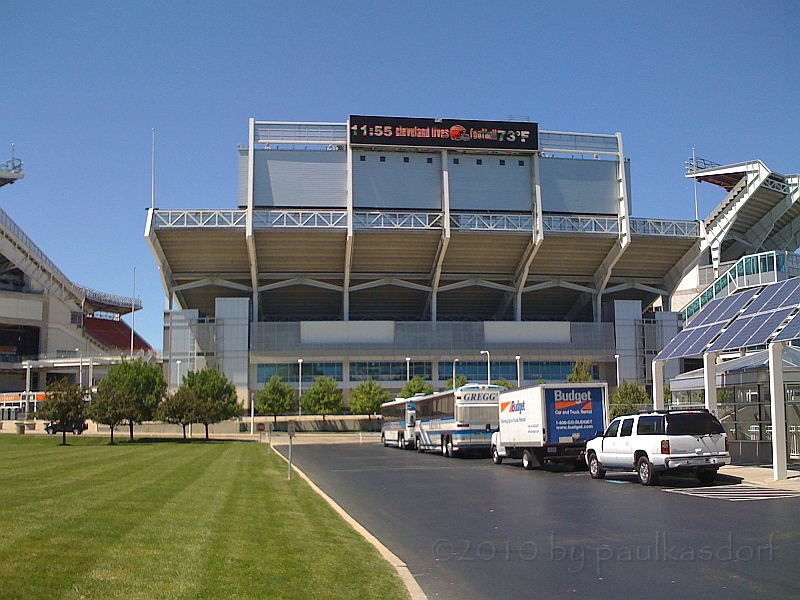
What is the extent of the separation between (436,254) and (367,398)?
52.7 ft

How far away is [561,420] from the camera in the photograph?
28.2m

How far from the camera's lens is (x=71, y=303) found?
108500mm

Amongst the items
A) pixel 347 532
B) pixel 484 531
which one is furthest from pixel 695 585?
pixel 347 532

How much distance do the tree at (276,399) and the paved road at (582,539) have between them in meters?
55.6

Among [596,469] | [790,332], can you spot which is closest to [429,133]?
[596,469]

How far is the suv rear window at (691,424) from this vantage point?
20969 mm

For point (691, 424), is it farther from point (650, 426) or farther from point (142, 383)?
point (142, 383)

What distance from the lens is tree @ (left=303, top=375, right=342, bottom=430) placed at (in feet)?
256

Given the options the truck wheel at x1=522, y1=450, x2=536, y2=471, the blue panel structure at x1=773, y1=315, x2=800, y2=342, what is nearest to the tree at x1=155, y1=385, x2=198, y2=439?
the truck wheel at x1=522, y1=450, x2=536, y2=471

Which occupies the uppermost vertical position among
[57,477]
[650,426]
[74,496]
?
[650,426]

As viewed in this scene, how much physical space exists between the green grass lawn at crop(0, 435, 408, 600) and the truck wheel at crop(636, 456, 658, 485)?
9.16 metres

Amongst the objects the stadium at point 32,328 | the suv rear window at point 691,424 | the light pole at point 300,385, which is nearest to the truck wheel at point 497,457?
the suv rear window at point 691,424

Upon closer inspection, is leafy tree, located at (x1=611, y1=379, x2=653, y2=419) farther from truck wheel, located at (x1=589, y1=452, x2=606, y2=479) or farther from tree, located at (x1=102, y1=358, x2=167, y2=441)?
truck wheel, located at (x1=589, y1=452, x2=606, y2=479)

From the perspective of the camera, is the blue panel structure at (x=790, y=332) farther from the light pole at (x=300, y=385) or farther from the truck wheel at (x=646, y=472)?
the light pole at (x=300, y=385)
